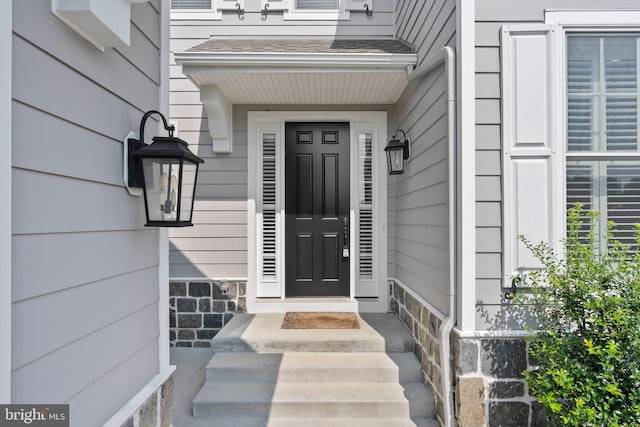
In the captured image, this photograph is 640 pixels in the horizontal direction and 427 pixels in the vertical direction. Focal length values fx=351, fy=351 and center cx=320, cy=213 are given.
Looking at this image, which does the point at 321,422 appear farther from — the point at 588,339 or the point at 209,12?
the point at 209,12

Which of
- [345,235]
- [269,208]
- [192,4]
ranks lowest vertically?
[345,235]

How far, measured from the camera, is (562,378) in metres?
1.62

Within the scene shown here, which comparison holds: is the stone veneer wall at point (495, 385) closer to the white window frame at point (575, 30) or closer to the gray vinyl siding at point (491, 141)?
the gray vinyl siding at point (491, 141)

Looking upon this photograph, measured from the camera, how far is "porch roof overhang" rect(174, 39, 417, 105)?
2889 millimetres

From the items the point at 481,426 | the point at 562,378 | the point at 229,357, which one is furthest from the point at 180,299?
the point at 562,378

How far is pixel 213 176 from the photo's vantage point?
12.3ft

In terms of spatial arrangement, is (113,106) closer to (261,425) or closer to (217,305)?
(261,425)

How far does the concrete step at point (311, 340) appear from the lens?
290 cm

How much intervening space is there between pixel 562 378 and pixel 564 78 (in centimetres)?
162

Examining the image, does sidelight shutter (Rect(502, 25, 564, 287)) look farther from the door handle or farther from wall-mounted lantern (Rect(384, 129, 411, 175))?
the door handle
